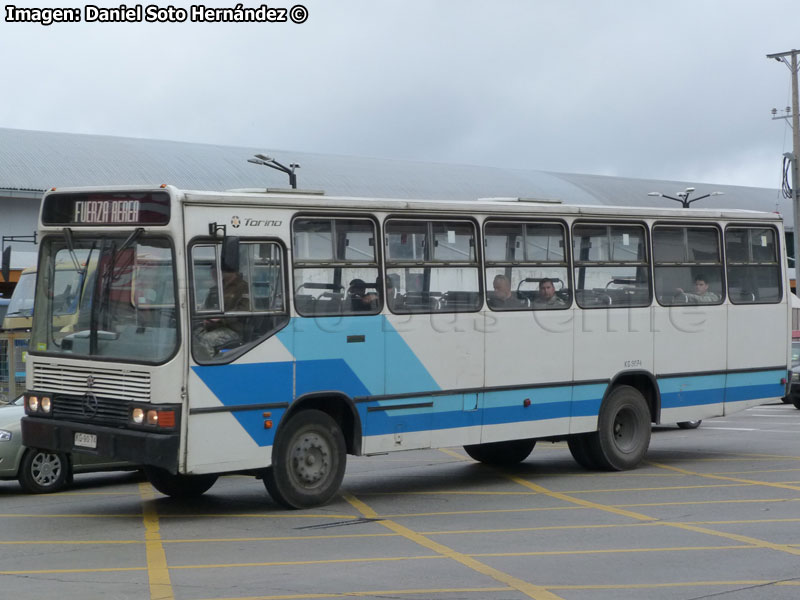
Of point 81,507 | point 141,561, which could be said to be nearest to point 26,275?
point 81,507

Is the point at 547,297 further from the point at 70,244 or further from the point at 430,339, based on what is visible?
the point at 70,244

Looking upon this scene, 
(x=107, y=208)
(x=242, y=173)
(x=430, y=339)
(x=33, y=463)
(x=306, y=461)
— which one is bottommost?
(x=33, y=463)

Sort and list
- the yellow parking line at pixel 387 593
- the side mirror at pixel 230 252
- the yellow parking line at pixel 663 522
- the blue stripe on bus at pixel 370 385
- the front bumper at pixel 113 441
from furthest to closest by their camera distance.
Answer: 1. the blue stripe on bus at pixel 370 385
2. the side mirror at pixel 230 252
3. the front bumper at pixel 113 441
4. the yellow parking line at pixel 663 522
5. the yellow parking line at pixel 387 593

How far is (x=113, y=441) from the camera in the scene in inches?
447

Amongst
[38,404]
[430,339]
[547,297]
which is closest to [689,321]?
[547,297]

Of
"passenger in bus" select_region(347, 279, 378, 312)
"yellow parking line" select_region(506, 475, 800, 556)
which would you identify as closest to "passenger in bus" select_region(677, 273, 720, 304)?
"yellow parking line" select_region(506, 475, 800, 556)

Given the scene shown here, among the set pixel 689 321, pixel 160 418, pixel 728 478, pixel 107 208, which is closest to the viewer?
pixel 160 418

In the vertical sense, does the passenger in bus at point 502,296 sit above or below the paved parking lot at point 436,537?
above

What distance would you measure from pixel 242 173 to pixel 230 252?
4706 centimetres

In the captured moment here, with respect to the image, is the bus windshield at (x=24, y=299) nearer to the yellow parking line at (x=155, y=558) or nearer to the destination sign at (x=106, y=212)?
the yellow parking line at (x=155, y=558)

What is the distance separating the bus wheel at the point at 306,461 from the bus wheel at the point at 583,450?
384cm

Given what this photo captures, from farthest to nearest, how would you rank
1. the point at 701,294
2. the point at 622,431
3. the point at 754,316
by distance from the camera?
the point at 754,316, the point at 701,294, the point at 622,431

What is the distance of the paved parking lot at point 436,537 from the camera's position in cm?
859

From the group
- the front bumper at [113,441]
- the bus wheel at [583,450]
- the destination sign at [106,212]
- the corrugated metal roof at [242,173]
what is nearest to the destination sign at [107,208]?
the destination sign at [106,212]
